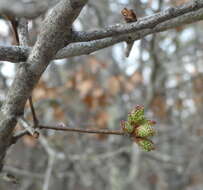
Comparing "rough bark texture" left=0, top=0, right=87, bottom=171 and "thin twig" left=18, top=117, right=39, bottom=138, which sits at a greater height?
"rough bark texture" left=0, top=0, right=87, bottom=171

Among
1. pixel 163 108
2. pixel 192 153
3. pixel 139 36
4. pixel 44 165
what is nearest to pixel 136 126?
pixel 139 36

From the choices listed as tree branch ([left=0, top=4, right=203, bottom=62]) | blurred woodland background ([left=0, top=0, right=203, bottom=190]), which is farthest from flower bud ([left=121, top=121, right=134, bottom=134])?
blurred woodland background ([left=0, top=0, right=203, bottom=190])

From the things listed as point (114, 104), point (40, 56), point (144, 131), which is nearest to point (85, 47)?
point (40, 56)

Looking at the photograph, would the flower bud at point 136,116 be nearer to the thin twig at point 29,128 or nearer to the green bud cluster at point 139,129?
the green bud cluster at point 139,129

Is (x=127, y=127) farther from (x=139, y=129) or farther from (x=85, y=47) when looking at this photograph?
(x=85, y=47)

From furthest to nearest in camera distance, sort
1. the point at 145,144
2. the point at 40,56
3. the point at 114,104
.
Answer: the point at 114,104
the point at 145,144
the point at 40,56

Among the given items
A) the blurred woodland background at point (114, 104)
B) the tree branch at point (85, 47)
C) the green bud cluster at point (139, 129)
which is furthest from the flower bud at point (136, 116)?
the blurred woodland background at point (114, 104)

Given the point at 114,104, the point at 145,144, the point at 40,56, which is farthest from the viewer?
the point at 114,104

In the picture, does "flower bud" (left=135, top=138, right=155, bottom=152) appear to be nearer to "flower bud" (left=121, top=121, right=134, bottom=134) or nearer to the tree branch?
"flower bud" (left=121, top=121, right=134, bottom=134)

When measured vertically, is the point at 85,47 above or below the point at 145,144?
above

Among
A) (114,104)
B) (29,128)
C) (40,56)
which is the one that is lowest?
(29,128)

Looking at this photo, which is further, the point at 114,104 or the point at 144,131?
the point at 114,104
